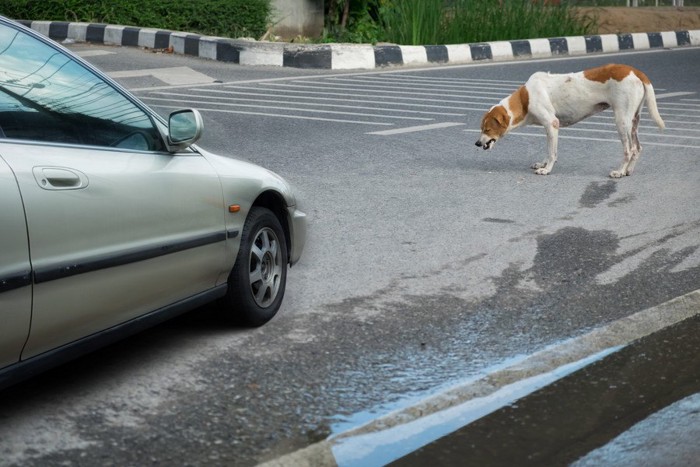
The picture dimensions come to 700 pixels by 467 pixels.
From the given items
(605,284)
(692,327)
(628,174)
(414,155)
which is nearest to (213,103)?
(414,155)

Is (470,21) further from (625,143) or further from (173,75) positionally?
(625,143)

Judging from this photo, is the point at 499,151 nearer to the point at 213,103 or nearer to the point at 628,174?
the point at 628,174

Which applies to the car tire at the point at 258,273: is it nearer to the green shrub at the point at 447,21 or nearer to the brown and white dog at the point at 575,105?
the brown and white dog at the point at 575,105

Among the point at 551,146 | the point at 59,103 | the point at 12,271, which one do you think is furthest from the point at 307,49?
the point at 12,271

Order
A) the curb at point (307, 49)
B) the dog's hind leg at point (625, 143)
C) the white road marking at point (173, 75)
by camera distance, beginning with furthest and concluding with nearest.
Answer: the curb at point (307, 49) < the white road marking at point (173, 75) < the dog's hind leg at point (625, 143)

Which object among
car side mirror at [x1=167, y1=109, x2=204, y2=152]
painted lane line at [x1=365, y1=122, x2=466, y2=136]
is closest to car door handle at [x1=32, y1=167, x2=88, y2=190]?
car side mirror at [x1=167, y1=109, x2=204, y2=152]

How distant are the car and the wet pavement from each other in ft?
3.64

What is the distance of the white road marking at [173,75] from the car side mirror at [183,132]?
966cm

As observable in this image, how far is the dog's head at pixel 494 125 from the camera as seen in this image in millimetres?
8727

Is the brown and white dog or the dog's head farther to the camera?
the dog's head

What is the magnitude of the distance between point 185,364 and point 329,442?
0.99 metres

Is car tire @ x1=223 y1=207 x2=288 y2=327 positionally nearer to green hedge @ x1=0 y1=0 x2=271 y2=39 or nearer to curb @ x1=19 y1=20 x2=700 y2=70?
curb @ x1=19 y1=20 x2=700 y2=70

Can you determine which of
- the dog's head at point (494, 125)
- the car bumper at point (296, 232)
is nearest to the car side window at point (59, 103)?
the car bumper at point (296, 232)

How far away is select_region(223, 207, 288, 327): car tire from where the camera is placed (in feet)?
15.6
